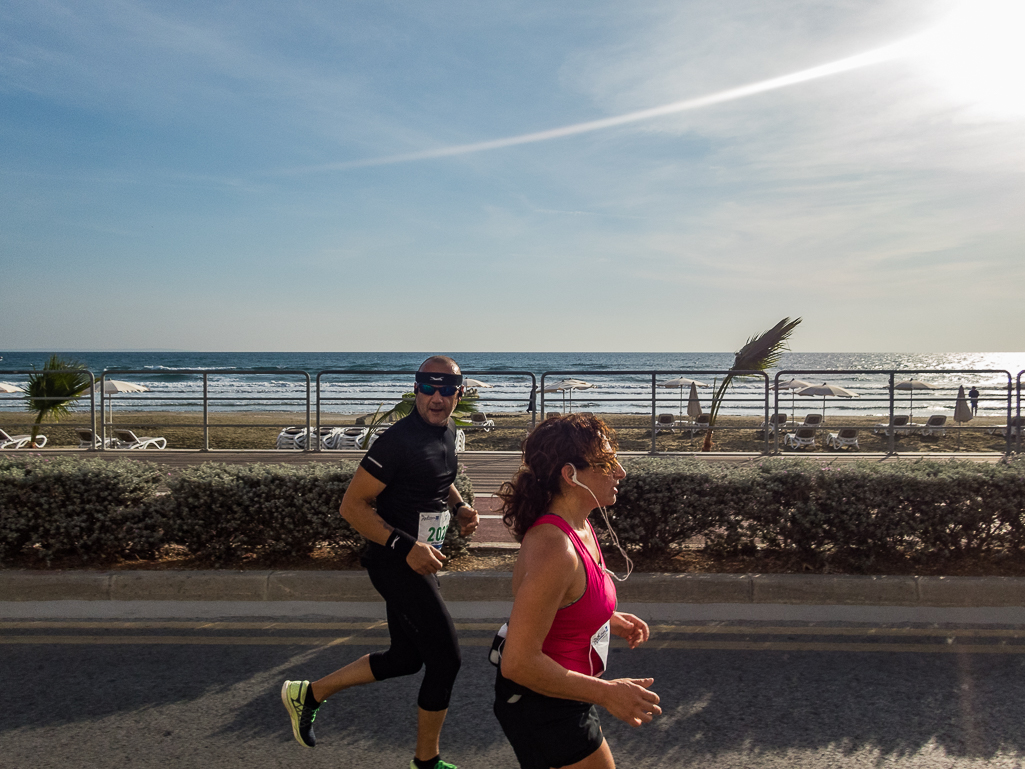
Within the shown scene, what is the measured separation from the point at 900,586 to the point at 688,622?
4.88 ft

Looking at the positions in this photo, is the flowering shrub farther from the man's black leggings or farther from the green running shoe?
the man's black leggings

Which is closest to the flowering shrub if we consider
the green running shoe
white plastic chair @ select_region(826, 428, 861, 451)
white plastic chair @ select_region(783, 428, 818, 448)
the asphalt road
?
the asphalt road

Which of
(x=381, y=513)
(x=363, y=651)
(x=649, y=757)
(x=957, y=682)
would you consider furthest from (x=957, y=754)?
(x=363, y=651)

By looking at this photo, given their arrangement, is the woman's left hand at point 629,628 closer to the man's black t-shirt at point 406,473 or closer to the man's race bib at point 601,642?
the man's race bib at point 601,642

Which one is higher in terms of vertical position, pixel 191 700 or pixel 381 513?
pixel 381 513

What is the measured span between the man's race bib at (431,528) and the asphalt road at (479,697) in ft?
2.97

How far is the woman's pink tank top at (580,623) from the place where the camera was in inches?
83.4

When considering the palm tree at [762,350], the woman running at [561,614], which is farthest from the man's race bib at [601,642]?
the palm tree at [762,350]

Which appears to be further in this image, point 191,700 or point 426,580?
point 191,700

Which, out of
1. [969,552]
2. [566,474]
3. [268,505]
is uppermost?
[566,474]

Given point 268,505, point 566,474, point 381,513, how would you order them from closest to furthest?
point 566,474, point 381,513, point 268,505

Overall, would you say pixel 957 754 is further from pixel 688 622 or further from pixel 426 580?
pixel 426 580

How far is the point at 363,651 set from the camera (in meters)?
4.43

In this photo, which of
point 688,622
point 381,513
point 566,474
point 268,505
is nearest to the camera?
point 566,474
